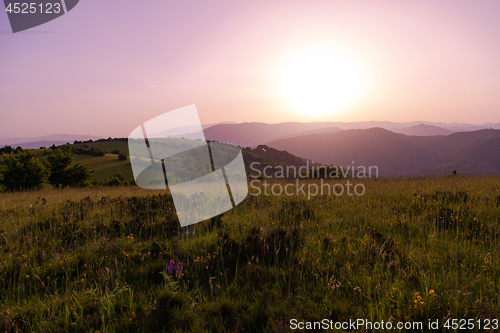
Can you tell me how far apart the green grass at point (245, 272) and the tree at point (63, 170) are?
97.5 feet

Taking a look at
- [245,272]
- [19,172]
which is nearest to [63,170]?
[19,172]

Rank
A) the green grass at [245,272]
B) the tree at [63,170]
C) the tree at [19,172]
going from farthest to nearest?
the tree at [63,170], the tree at [19,172], the green grass at [245,272]

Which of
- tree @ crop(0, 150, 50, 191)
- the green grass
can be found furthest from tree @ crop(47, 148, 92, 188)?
the green grass

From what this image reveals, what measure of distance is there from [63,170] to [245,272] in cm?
3533

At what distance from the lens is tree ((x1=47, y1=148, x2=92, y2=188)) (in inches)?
1117

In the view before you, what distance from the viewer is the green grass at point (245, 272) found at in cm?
189

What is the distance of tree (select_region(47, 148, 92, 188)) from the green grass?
29.7 metres

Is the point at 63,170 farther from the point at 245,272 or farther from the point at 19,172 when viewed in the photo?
the point at 245,272

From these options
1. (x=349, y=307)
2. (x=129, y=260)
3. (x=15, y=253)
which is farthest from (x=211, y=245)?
(x=15, y=253)

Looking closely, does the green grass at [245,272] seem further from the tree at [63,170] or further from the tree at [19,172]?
the tree at [63,170]

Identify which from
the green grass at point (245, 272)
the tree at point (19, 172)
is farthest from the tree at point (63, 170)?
the green grass at point (245, 272)

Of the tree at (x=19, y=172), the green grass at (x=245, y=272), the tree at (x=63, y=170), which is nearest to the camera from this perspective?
the green grass at (x=245, y=272)

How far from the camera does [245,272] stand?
2.61 m

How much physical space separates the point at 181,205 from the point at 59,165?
31659mm
